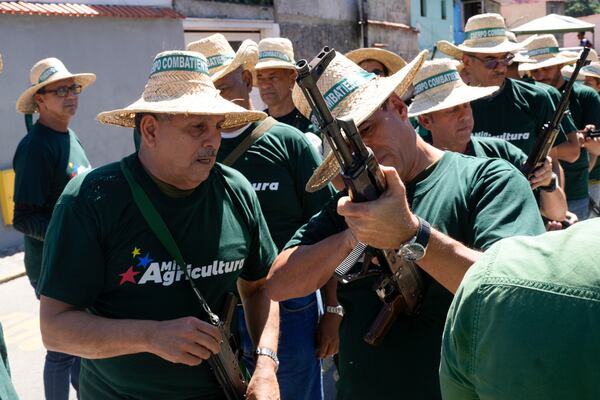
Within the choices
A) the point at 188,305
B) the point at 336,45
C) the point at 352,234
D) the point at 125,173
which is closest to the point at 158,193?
the point at 125,173

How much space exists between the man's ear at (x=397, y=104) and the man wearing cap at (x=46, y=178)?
2494 mm


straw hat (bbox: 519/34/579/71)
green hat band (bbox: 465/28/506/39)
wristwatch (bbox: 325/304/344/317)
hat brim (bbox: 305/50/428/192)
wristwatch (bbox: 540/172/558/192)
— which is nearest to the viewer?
hat brim (bbox: 305/50/428/192)

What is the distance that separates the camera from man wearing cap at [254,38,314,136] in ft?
15.5

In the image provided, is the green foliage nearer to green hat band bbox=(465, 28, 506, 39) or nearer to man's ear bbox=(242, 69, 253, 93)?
green hat band bbox=(465, 28, 506, 39)

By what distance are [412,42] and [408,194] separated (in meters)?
21.6

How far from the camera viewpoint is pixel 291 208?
345cm

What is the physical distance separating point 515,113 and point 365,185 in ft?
9.14

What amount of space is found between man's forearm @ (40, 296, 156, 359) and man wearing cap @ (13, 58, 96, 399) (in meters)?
1.85

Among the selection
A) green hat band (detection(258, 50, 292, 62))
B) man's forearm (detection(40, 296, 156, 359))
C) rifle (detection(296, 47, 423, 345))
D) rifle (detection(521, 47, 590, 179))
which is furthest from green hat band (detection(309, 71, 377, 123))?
green hat band (detection(258, 50, 292, 62))

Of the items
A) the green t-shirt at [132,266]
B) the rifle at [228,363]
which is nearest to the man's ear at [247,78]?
the green t-shirt at [132,266]

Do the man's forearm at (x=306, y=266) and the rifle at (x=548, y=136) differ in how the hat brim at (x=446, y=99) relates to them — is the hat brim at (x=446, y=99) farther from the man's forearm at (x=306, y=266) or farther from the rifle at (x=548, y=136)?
the man's forearm at (x=306, y=266)

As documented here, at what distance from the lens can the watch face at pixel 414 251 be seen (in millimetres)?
1893

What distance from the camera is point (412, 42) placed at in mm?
22797

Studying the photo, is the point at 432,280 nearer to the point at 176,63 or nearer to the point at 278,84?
the point at 176,63
